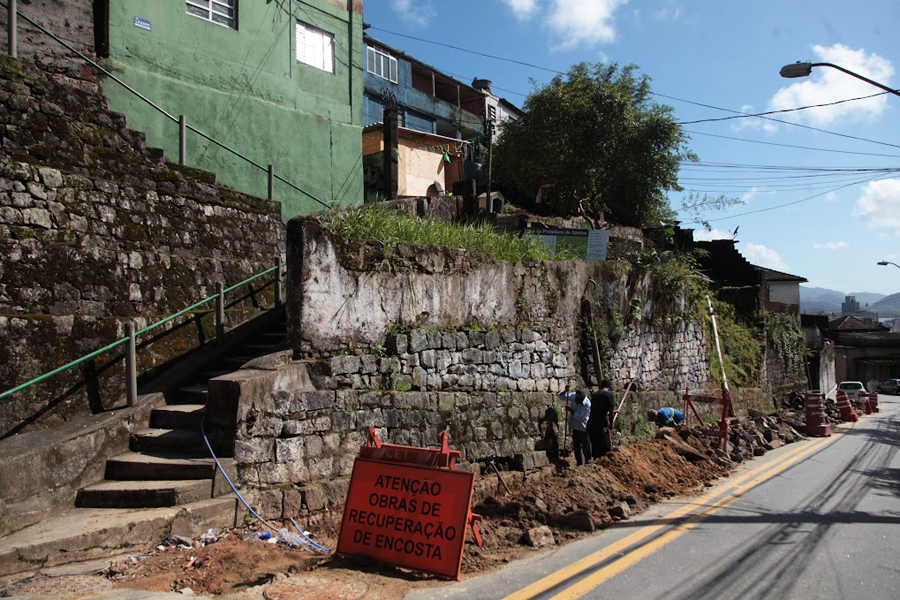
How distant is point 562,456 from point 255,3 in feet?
40.7

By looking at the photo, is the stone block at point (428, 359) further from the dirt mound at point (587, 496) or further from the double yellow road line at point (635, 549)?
the double yellow road line at point (635, 549)

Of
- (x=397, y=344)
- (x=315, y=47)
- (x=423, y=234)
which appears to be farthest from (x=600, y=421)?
(x=315, y=47)

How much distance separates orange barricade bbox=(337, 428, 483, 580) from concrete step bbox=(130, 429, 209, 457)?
1778 millimetres

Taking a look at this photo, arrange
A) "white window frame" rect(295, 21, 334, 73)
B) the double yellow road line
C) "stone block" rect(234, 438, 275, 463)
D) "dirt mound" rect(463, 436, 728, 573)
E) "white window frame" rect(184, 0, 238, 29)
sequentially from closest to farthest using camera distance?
the double yellow road line
"stone block" rect(234, 438, 275, 463)
"dirt mound" rect(463, 436, 728, 573)
"white window frame" rect(184, 0, 238, 29)
"white window frame" rect(295, 21, 334, 73)

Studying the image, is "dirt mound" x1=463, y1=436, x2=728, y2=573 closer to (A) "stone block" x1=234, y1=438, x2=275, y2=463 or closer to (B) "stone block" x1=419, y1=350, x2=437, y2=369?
(B) "stone block" x1=419, y1=350, x2=437, y2=369

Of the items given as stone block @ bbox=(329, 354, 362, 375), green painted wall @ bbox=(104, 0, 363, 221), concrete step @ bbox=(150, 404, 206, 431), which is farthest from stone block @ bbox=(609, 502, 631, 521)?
green painted wall @ bbox=(104, 0, 363, 221)

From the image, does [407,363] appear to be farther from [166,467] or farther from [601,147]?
[601,147]

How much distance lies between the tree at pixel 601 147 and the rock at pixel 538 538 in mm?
16699

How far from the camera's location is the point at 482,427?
8.91 m

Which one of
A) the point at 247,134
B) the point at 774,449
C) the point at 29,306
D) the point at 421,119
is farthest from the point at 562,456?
the point at 421,119

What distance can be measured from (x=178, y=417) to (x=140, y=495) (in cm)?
129

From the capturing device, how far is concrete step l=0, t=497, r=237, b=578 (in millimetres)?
4637

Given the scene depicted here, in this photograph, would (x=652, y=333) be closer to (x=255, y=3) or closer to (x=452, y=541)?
(x=452, y=541)

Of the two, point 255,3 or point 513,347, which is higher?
point 255,3
